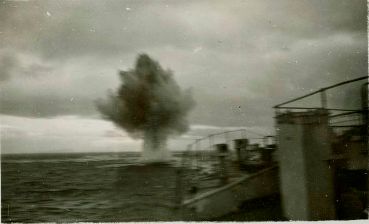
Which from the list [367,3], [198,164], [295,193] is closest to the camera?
[367,3]

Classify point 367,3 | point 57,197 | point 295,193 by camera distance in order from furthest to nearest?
point 57,197
point 295,193
point 367,3

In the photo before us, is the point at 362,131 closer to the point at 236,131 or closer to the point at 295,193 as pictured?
the point at 295,193

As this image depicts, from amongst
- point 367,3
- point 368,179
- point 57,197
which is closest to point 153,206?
point 57,197

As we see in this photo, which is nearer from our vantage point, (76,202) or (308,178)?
(308,178)

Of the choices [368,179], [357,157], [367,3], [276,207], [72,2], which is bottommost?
[276,207]

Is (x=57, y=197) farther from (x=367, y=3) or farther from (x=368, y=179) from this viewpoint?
(x=367, y=3)

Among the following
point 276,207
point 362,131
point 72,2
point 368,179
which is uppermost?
point 72,2

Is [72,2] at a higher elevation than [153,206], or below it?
higher

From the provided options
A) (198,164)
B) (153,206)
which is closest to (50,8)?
(153,206)

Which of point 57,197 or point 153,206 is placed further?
point 57,197
